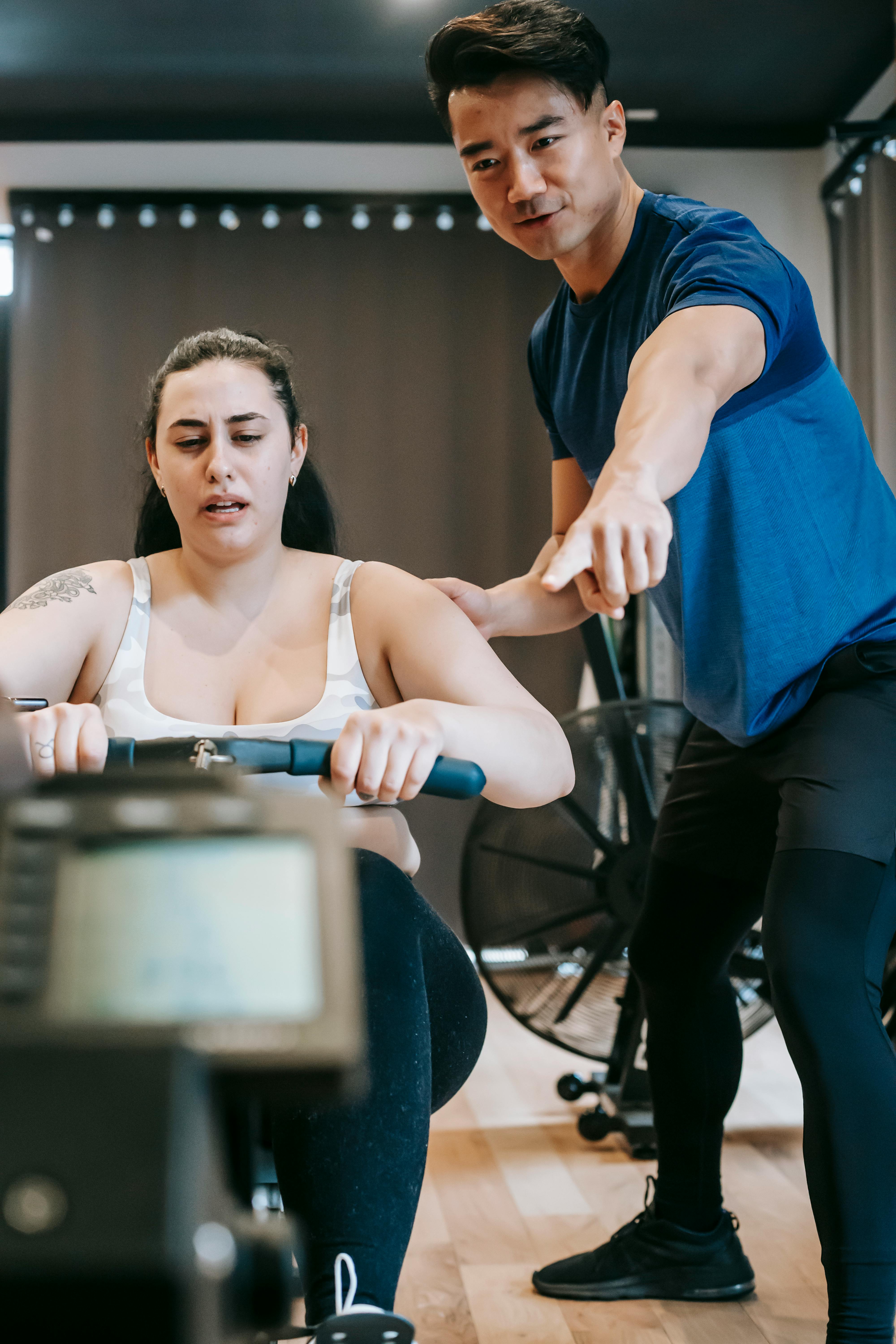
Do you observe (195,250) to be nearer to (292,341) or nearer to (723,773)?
(292,341)

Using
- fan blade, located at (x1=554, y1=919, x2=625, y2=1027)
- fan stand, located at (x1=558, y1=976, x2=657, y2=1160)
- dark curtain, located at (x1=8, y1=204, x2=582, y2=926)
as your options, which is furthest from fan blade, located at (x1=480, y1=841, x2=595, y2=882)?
dark curtain, located at (x1=8, y1=204, x2=582, y2=926)

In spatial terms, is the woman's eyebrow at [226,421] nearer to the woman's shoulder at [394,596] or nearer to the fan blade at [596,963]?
the woman's shoulder at [394,596]

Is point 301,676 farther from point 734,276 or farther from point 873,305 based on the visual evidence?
point 873,305

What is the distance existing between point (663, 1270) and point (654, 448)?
1156 millimetres

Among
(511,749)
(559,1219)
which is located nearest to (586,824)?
(559,1219)

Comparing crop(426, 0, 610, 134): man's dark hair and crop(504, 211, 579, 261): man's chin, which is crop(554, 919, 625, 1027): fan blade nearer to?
crop(504, 211, 579, 261): man's chin

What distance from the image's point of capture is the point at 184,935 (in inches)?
13.6

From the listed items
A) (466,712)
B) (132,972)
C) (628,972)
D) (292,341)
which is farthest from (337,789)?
(292,341)

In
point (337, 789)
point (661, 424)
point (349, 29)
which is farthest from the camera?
point (349, 29)

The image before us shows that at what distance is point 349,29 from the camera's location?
346 cm

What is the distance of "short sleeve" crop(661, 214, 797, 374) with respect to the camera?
3.37 feet

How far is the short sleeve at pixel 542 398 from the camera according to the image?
151cm

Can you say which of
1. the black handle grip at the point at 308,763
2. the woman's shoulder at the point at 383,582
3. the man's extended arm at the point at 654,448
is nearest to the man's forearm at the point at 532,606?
the woman's shoulder at the point at 383,582

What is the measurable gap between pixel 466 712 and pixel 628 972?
1496 mm
